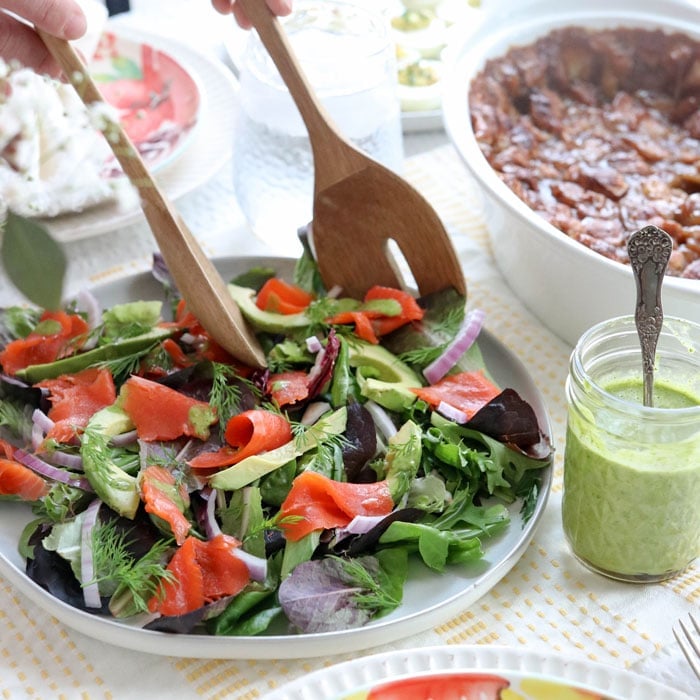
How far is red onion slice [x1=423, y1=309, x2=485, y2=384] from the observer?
5.21ft

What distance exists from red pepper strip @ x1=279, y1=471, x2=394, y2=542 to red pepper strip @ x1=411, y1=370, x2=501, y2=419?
206mm

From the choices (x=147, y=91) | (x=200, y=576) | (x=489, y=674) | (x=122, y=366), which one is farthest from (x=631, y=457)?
(x=147, y=91)

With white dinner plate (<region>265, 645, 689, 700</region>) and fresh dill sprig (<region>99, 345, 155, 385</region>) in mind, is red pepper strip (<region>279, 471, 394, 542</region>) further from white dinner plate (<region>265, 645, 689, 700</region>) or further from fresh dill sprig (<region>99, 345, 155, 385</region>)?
fresh dill sprig (<region>99, 345, 155, 385</region>)

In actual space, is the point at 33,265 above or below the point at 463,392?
above

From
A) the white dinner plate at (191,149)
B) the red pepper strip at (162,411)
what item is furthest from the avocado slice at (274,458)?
the white dinner plate at (191,149)

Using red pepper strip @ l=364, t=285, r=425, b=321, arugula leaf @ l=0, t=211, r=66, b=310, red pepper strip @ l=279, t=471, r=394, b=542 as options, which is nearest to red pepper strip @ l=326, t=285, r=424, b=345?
red pepper strip @ l=364, t=285, r=425, b=321

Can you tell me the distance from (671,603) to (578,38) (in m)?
1.33

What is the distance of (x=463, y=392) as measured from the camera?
155cm

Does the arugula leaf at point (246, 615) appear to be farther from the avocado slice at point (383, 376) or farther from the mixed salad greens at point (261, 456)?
the avocado slice at point (383, 376)

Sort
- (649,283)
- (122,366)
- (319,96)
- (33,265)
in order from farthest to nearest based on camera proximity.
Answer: (319,96)
(122,366)
(649,283)
(33,265)

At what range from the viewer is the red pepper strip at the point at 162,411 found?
1.47m

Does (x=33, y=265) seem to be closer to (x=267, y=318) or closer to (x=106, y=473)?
(x=106, y=473)

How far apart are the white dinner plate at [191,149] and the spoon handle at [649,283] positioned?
3.13 feet

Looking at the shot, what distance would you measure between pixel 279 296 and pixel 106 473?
493mm
